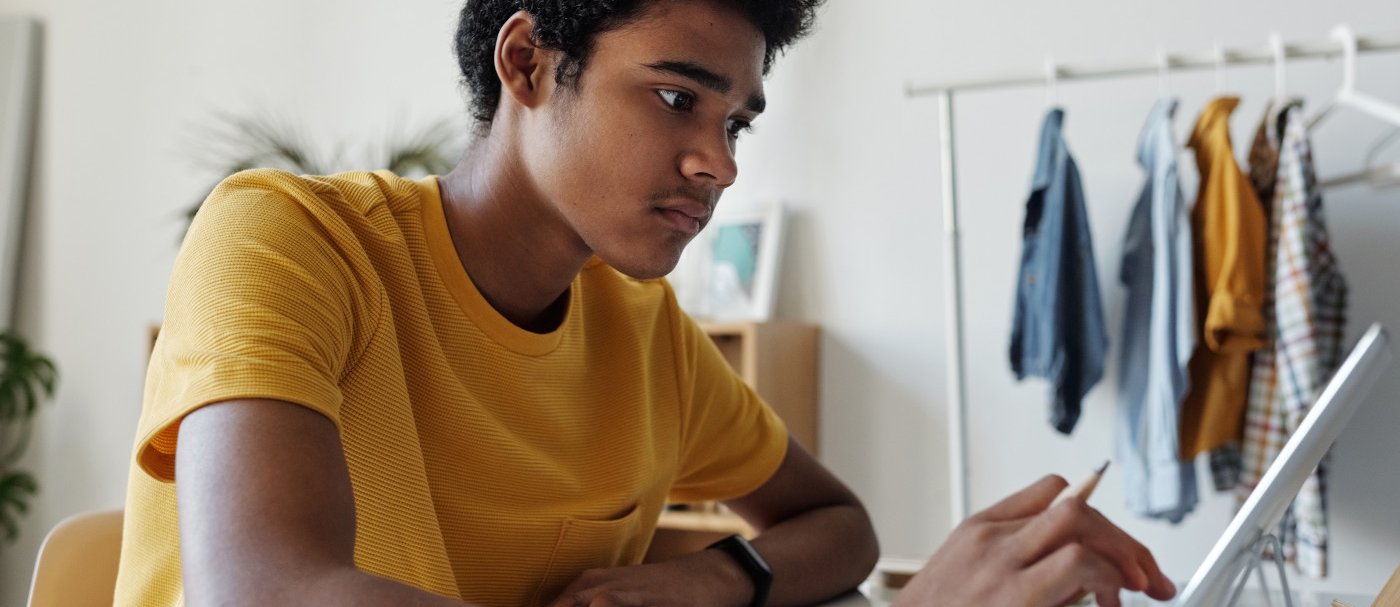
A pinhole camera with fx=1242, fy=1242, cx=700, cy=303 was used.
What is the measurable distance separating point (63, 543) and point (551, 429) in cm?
49

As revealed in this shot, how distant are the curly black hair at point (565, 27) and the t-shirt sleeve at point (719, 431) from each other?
31 cm

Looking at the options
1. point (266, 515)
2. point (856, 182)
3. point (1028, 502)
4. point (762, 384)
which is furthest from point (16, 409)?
point (1028, 502)

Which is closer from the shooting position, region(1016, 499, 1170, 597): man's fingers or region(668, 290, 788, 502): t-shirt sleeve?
region(1016, 499, 1170, 597): man's fingers

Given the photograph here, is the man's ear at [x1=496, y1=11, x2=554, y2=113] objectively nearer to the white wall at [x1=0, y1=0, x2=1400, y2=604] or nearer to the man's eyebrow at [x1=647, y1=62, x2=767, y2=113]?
the man's eyebrow at [x1=647, y1=62, x2=767, y2=113]

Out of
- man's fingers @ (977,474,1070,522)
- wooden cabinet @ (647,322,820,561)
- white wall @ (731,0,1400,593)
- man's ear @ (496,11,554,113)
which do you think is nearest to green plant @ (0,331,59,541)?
wooden cabinet @ (647,322,820,561)

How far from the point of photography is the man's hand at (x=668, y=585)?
1.00 meters

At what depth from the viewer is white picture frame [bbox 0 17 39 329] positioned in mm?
4031

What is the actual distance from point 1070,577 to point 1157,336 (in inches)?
66.1

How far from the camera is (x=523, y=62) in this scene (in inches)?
42.3

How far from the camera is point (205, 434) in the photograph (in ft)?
2.34

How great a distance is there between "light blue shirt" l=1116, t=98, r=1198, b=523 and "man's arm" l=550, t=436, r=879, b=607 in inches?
42.5

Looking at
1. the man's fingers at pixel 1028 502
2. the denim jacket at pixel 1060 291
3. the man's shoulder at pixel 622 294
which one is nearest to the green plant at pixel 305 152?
the denim jacket at pixel 1060 291

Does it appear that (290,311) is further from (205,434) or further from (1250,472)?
(1250,472)

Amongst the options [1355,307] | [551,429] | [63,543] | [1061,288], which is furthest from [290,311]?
[1355,307]
